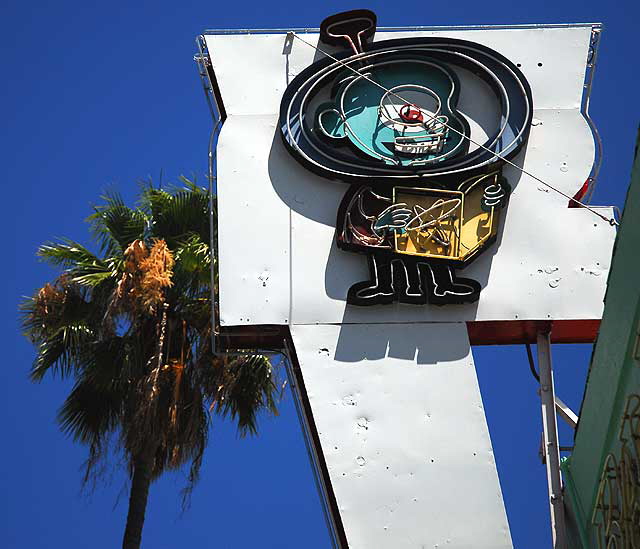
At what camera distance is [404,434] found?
45.7 ft

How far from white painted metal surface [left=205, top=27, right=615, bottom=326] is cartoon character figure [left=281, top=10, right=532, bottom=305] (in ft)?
0.67

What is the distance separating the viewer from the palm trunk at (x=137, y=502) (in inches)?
706

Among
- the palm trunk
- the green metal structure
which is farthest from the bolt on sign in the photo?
the palm trunk

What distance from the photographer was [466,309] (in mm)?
14781

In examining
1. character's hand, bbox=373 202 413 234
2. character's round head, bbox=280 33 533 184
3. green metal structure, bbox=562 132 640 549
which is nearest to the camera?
green metal structure, bbox=562 132 640 549

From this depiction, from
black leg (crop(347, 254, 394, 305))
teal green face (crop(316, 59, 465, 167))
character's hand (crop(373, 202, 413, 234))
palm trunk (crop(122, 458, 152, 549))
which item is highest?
teal green face (crop(316, 59, 465, 167))

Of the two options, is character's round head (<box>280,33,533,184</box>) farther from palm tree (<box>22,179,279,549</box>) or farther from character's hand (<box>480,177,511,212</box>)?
palm tree (<box>22,179,279,549</box>)

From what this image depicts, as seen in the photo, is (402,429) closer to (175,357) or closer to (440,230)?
(440,230)

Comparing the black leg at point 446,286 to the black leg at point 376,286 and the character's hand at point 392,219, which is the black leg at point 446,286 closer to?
the black leg at point 376,286

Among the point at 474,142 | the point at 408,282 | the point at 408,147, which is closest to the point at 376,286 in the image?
the point at 408,282

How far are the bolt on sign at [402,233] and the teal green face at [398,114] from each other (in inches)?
1.0

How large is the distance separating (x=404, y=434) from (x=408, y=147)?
3.85 metres

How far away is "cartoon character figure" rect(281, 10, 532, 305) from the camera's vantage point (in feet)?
49.1

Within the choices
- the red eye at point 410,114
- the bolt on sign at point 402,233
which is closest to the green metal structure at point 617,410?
the bolt on sign at point 402,233
